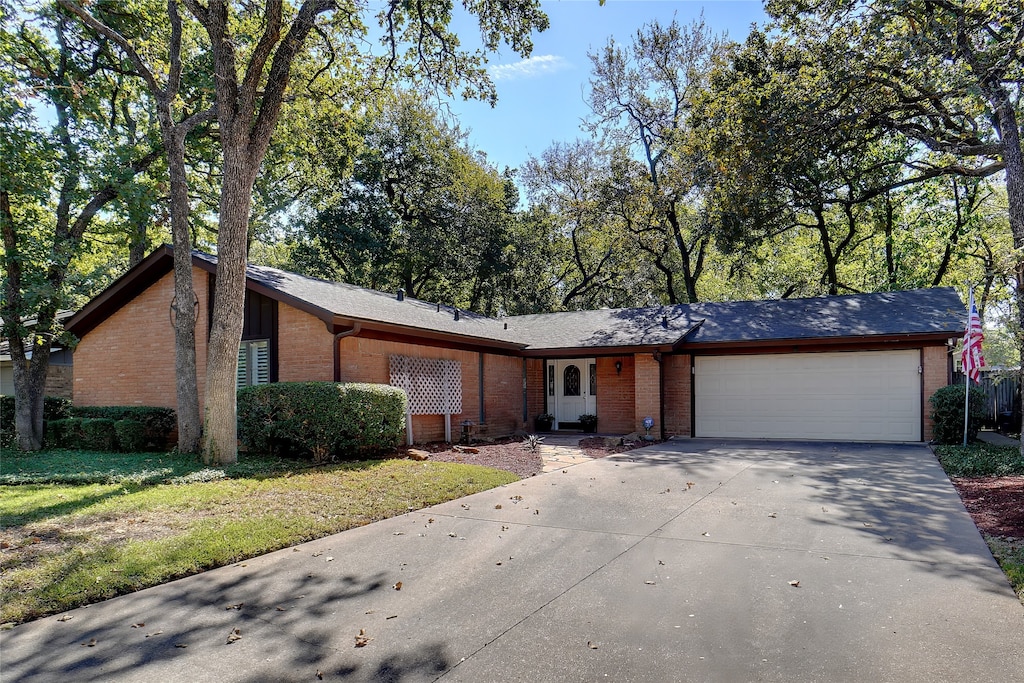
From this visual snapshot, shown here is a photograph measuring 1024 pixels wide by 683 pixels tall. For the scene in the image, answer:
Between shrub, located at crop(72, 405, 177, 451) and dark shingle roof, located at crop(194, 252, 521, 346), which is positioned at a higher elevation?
dark shingle roof, located at crop(194, 252, 521, 346)

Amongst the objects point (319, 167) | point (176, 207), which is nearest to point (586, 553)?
point (176, 207)

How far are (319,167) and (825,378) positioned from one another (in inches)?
604

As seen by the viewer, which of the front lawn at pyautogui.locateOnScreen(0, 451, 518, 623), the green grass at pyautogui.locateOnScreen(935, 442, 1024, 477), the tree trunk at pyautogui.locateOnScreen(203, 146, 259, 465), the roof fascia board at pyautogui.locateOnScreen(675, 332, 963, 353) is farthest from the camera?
the roof fascia board at pyautogui.locateOnScreen(675, 332, 963, 353)

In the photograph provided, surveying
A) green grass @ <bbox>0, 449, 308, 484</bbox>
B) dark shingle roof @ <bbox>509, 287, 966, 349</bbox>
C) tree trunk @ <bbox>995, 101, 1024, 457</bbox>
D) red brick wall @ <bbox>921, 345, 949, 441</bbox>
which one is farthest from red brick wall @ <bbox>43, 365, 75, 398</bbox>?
tree trunk @ <bbox>995, 101, 1024, 457</bbox>

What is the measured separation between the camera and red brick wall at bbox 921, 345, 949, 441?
522 inches

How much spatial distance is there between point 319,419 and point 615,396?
9.19 m

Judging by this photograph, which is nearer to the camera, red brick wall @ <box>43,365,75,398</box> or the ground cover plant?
the ground cover plant

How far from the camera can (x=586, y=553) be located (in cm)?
537

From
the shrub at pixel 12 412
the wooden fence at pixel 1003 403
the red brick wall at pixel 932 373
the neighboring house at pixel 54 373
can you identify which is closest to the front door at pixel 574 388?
the red brick wall at pixel 932 373

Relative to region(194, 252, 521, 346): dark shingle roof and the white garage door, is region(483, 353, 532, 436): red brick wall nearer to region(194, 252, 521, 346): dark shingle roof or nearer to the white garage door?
region(194, 252, 521, 346): dark shingle roof

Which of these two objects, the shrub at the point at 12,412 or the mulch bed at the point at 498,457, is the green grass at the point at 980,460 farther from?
the shrub at the point at 12,412

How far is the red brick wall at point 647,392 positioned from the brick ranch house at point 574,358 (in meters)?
0.03

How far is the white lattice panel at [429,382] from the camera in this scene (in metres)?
12.6

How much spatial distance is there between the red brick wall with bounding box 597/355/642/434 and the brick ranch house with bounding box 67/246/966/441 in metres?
0.04
